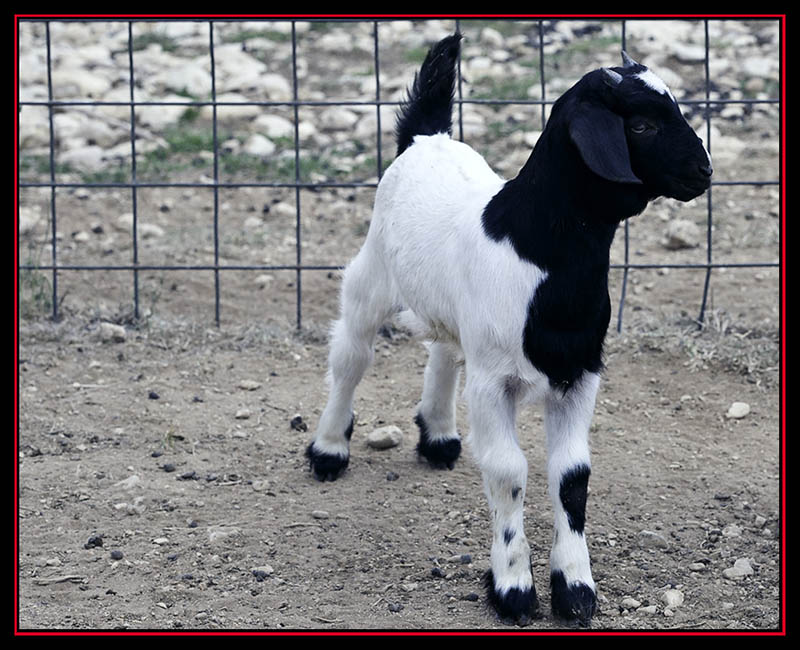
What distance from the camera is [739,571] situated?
4.32 meters

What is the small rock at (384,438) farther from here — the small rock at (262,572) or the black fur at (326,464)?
the small rock at (262,572)

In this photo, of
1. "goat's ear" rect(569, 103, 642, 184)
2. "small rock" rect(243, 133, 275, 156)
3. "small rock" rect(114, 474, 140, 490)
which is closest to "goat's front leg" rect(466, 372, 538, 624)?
"goat's ear" rect(569, 103, 642, 184)

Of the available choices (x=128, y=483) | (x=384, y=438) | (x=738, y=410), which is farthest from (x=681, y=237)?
(x=128, y=483)

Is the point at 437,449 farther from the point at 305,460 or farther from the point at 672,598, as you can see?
the point at 672,598

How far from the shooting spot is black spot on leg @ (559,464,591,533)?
409cm

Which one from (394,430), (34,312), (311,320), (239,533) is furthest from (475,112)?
(239,533)

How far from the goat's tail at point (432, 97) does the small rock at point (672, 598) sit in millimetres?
2150

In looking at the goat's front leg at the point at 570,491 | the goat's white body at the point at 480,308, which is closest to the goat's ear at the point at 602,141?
the goat's white body at the point at 480,308

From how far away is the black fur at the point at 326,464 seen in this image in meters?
5.24

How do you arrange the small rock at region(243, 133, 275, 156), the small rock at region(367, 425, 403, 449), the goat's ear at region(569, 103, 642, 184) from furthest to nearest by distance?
the small rock at region(243, 133, 275, 156) < the small rock at region(367, 425, 403, 449) < the goat's ear at region(569, 103, 642, 184)

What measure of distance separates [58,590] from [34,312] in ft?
10.4

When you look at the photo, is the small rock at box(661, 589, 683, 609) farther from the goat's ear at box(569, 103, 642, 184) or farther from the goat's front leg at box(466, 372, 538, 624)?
the goat's ear at box(569, 103, 642, 184)

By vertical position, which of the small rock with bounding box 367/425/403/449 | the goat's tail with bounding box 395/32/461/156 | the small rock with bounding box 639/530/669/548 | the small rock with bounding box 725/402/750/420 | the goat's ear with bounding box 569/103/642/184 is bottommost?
the small rock with bounding box 639/530/669/548

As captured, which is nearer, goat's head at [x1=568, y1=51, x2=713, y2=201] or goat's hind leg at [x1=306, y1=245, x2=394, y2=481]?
goat's head at [x1=568, y1=51, x2=713, y2=201]
